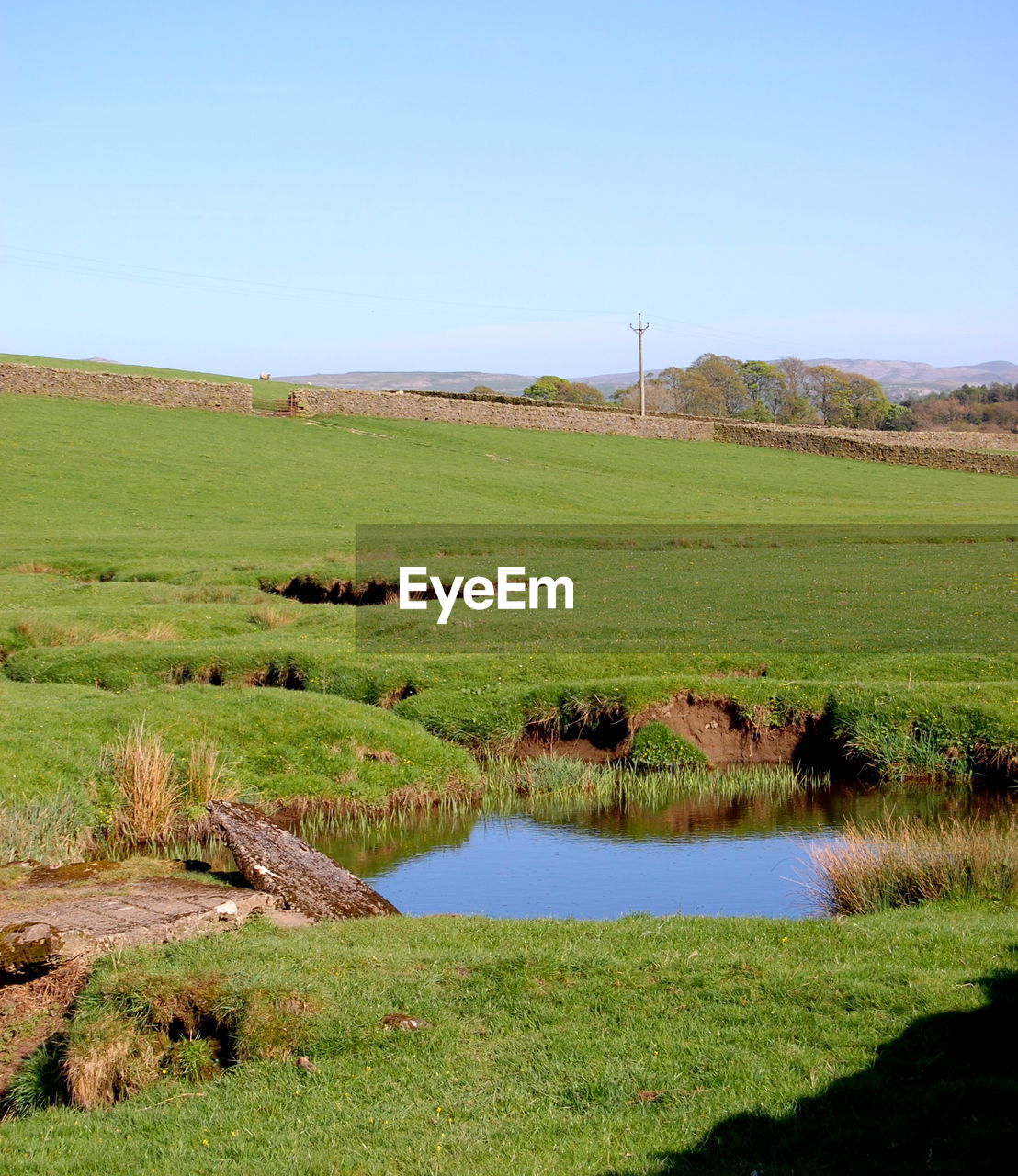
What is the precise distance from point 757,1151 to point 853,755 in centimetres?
1356

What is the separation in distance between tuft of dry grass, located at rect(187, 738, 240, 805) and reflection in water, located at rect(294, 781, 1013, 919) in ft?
4.54

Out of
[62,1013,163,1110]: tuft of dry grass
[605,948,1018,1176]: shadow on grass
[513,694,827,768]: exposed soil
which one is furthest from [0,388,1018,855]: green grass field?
[605,948,1018,1176]: shadow on grass

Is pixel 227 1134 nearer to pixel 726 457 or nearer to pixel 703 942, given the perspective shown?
pixel 703 942

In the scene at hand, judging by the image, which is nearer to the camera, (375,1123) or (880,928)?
(375,1123)

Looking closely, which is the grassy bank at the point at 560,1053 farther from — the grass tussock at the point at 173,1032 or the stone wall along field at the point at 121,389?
the stone wall along field at the point at 121,389

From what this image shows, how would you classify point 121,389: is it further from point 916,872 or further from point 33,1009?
point 916,872

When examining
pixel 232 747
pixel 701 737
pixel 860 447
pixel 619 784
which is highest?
pixel 860 447

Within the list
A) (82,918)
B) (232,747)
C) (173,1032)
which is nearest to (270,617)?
(232,747)

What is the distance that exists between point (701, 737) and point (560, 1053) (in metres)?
12.8

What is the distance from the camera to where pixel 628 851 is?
16438 mm

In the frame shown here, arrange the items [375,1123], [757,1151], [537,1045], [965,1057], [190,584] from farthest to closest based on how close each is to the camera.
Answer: [190,584] → [537,1045] → [965,1057] → [375,1123] → [757,1151]

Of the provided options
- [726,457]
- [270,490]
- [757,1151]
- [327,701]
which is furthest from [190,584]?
[726,457]

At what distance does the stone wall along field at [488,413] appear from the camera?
81688mm

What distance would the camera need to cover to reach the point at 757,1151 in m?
6.85
